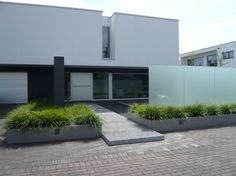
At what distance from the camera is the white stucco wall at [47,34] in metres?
15.3

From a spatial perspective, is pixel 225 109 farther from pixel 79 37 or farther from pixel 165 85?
pixel 79 37

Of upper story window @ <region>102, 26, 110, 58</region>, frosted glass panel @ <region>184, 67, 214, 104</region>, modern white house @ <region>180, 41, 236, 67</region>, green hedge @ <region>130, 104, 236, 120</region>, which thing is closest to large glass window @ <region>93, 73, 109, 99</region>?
upper story window @ <region>102, 26, 110, 58</region>

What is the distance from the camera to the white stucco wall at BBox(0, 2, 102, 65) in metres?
15.3

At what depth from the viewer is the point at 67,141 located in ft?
24.9

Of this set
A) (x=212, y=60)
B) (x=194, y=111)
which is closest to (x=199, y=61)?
(x=212, y=60)

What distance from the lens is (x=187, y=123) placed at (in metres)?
9.55

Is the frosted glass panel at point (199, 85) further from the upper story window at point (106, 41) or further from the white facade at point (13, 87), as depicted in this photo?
the white facade at point (13, 87)

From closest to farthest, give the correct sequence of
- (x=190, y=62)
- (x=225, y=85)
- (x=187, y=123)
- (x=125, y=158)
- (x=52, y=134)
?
(x=125, y=158) → (x=52, y=134) → (x=187, y=123) → (x=225, y=85) → (x=190, y=62)

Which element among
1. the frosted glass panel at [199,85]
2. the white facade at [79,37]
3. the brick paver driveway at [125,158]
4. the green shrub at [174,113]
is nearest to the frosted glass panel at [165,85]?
the frosted glass panel at [199,85]

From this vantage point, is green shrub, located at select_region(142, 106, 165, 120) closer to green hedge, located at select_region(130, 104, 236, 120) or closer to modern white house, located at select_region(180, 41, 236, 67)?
green hedge, located at select_region(130, 104, 236, 120)

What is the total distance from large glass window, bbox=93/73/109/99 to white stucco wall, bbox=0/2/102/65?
405 centimetres

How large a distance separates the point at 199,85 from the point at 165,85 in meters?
1.91

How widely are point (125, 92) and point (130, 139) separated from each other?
1423 centimetres

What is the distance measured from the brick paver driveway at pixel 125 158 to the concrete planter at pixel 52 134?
0.40m
